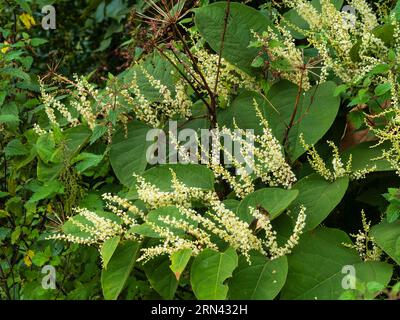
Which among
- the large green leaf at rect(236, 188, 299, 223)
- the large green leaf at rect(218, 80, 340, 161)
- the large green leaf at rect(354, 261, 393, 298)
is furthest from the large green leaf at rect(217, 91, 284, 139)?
the large green leaf at rect(354, 261, 393, 298)

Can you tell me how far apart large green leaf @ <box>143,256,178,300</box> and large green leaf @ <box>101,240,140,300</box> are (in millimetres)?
73

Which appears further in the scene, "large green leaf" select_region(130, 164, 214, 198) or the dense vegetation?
"large green leaf" select_region(130, 164, 214, 198)

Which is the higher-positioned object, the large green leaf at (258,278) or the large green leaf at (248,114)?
the large green leaf at (248,114)

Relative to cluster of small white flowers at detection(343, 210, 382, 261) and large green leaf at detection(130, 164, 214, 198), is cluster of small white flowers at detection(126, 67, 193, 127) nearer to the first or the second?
large green leaf at detection(130, 164, 214, 198)

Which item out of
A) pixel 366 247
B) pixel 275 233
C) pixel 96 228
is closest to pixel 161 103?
pixel 96 228

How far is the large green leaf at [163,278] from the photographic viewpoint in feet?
7.27

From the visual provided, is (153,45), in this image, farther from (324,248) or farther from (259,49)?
(324,248)

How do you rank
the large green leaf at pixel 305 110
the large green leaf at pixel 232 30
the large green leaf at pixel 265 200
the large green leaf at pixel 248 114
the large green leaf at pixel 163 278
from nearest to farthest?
the large green leaf at pixel 265 200 < the large green leaf at pixel 163 278 < the large green leaf at pixel 305 110 < the large green leaf at pixel 248 114 < the large green leaf at pixel 232 30

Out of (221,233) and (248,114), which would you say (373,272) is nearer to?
(221,233)

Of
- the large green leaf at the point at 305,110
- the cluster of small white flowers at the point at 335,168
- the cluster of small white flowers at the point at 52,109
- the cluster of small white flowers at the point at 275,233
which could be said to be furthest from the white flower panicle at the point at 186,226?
the cluster of small white flowers at the point at 52,109

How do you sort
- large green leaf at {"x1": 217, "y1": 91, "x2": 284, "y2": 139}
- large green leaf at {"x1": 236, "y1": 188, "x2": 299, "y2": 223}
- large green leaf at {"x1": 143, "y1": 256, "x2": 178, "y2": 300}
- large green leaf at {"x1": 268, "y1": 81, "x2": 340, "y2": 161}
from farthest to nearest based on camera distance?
large green leaf at {"x1": 217, "y1": 91, "x2": 284, "y2": 139} → large green leaf at {"x1": 268, "y1": 81, "x2": 340, "y2": 161} → large green leaf at {"x1": 143, "y1": 256, "x2": 178, "y2": 300} → large green leaf at {"x1": 236, "y1": 188, "x2": 299, "y2": 223}

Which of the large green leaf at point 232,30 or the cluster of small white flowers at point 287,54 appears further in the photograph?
the large green leaf at point 232,30

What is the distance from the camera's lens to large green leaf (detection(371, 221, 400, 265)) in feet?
6.47

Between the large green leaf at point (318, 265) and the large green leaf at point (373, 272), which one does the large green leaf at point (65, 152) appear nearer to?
the large green leaf at point (318, 265)
